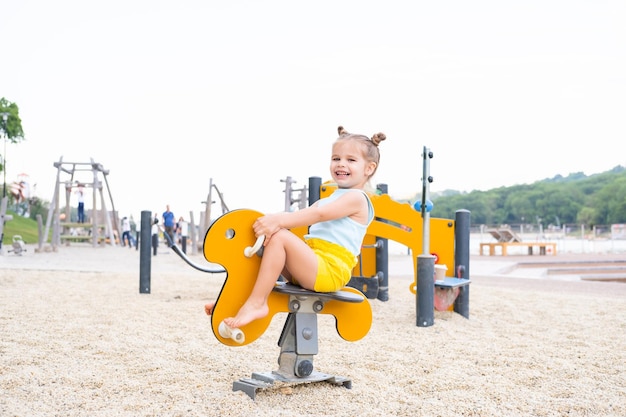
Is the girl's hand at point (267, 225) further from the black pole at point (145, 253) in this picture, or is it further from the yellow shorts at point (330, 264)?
the black pole at point (145, 253)

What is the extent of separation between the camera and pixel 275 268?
2.62 meters

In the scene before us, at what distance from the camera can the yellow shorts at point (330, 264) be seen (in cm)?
269

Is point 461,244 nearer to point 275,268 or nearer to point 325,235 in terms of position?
point 325,235

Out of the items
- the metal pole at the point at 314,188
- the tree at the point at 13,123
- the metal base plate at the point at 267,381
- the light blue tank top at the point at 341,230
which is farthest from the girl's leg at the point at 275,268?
the tree at the point at 13,123

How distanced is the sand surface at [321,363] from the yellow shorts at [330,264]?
547mm

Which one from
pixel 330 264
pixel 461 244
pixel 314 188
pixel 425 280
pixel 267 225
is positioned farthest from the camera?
pixel 314 188

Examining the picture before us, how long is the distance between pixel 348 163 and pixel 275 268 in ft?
1.97

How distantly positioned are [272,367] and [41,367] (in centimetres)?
128

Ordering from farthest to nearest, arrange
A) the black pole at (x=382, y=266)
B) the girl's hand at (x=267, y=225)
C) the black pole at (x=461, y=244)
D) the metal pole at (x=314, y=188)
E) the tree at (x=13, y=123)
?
the tree at (x=13, y=123) < the black pole at (x=382, y=266) < the metal pole at (x=314, y=188) < the black pole at (x=461, y=244) < the girl's hand at (x=267, y=225)

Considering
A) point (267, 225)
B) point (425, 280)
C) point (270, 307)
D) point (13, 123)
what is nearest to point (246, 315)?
point (270, 307)

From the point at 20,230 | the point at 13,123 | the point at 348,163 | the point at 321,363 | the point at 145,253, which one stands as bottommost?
the point at 321,363

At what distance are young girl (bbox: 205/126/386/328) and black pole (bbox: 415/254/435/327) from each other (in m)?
2.50

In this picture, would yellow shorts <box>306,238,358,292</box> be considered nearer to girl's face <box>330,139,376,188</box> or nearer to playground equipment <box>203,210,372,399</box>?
playground equipment <box>203,210,372,399</box>

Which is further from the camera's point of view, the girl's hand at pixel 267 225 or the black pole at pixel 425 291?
the black pole at pixel 425 291
